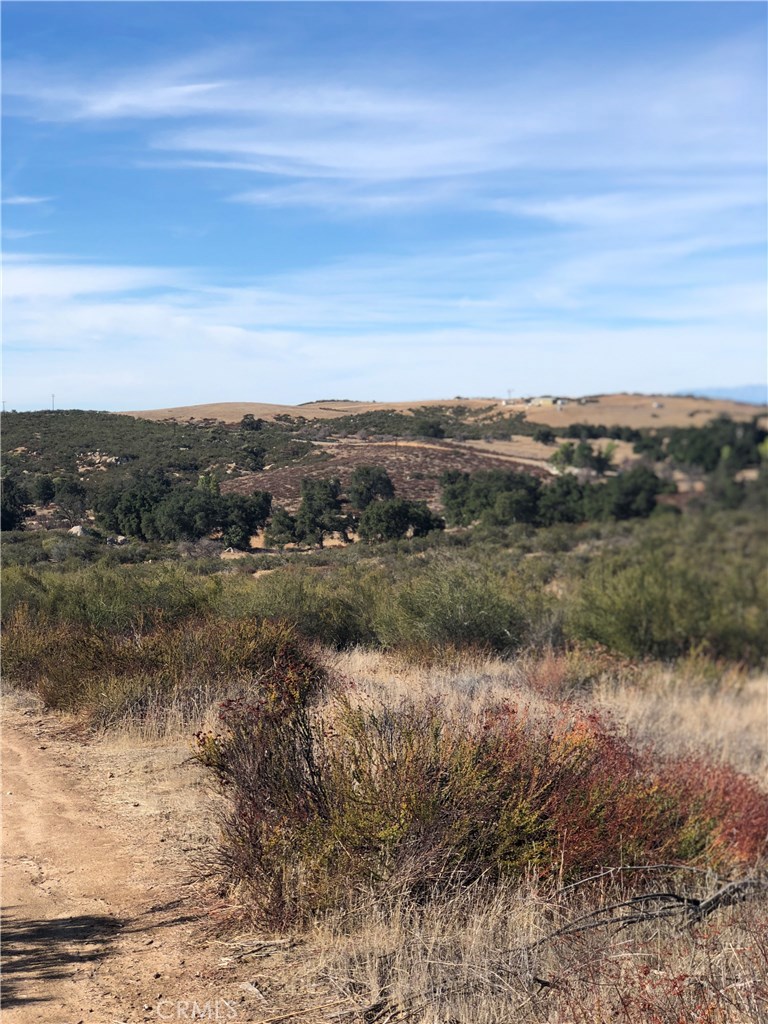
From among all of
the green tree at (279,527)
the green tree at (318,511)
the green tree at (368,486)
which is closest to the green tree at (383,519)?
the green tree at (368,486)

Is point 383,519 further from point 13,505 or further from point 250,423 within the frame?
point 13,505

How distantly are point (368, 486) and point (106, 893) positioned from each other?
29.8 ft

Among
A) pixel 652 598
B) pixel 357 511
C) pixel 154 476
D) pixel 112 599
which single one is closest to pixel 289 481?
pixel 357 511

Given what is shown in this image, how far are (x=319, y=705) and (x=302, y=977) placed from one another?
378cm

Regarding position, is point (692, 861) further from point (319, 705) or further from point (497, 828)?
point (319, 705)

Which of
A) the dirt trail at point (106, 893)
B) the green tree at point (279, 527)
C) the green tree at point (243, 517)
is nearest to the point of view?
the dirt trail at point (106, 893)

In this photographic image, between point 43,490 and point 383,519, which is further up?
point 43,490

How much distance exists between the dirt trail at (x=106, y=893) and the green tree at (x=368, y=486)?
6.16 metres

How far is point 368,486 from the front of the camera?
1438cm

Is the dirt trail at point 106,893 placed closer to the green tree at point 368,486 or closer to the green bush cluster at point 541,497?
the green bush cluster at point 541,497

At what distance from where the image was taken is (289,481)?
46.3 ft

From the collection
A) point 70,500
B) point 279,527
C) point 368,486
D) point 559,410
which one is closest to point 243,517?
point 279,527

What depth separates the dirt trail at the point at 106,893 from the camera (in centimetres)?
469

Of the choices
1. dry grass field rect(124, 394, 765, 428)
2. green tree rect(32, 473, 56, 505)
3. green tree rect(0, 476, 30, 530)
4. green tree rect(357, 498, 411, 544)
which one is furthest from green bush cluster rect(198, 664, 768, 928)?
green tree rect(0, 476, 30, 530)
